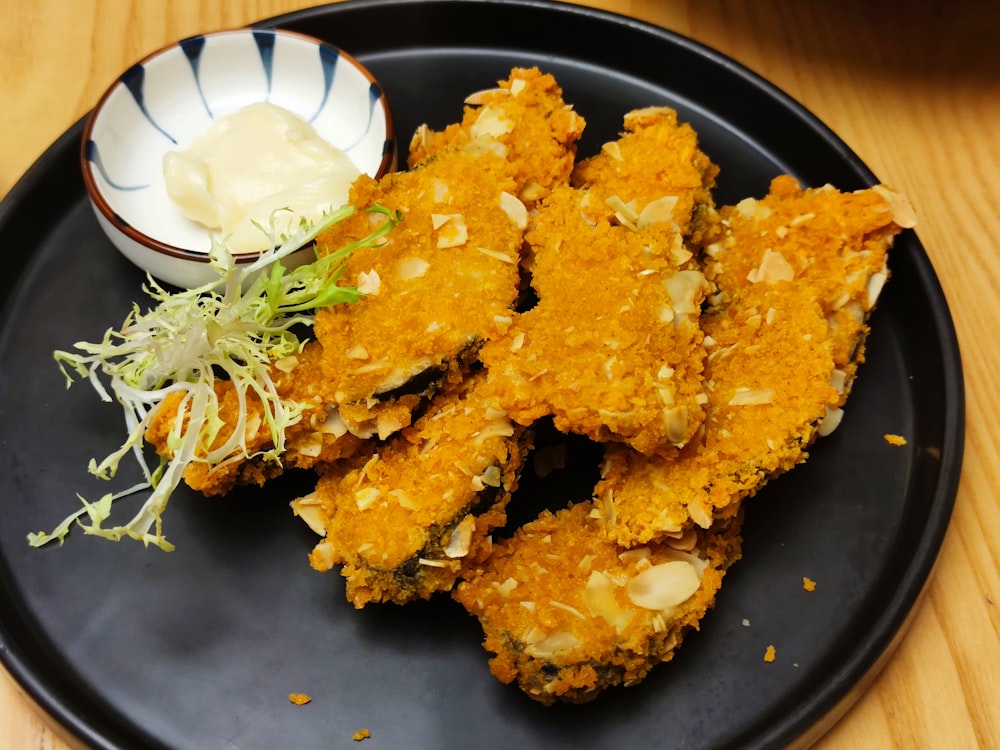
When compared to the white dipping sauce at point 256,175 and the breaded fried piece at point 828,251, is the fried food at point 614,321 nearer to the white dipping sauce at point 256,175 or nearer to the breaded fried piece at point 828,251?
the breaded fried piece at point 828,251

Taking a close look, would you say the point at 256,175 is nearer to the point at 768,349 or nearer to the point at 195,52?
the point at 195,52

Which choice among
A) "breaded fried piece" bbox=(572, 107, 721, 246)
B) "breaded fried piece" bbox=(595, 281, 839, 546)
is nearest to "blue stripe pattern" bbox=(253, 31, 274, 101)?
"breaded fried piece" bbox=(572, 107, 721, 246)

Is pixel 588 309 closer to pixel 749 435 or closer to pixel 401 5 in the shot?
pixel 749 435

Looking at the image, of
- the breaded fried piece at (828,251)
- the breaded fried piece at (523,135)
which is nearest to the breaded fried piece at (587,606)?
the breaded fried piece at (828,251)

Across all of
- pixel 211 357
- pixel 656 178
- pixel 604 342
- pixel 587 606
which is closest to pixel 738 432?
pixel 604 342

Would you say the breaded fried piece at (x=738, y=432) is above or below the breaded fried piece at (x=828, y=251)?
below

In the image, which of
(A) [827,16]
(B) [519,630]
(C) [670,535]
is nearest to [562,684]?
(B) [519,630]
